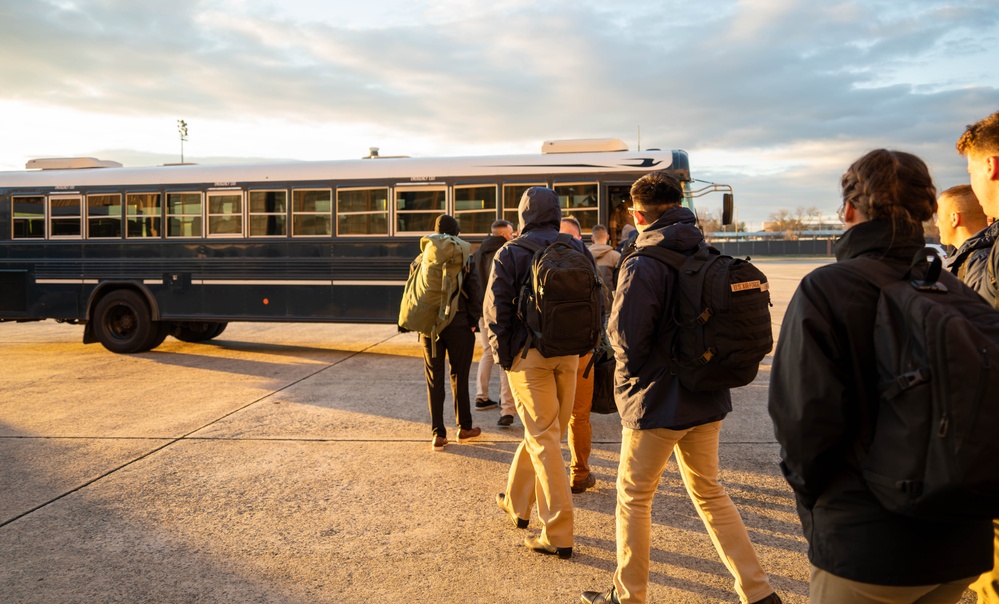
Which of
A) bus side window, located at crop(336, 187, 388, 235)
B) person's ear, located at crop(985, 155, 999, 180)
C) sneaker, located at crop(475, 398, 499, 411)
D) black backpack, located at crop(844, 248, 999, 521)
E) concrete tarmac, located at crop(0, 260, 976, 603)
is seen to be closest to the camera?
black backpack, located at crop(844, 248, 999, 521)

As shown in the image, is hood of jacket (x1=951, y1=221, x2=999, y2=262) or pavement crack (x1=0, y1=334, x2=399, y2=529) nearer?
hood of jacket (x1=951, y1=221, x2=999, y2=262)

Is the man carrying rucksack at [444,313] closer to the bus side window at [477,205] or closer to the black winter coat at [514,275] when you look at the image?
the black winter coat at [514,275]

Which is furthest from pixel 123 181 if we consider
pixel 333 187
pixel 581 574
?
pixel 581 574

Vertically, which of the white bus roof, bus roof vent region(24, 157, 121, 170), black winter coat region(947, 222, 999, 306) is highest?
bus roof vent region(24, 157, 121, 170)

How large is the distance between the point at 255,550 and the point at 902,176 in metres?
3.54

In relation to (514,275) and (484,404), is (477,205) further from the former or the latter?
(514,275)

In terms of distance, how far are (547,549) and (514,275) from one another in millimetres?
1475

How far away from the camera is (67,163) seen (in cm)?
1221

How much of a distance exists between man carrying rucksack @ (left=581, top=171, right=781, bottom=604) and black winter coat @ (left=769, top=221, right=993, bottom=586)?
110cm

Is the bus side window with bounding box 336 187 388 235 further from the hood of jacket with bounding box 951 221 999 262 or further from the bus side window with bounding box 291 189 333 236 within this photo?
the hood of jacket with bounding box 951 221 999 262

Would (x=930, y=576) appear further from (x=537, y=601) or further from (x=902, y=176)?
(x=537, y=601)

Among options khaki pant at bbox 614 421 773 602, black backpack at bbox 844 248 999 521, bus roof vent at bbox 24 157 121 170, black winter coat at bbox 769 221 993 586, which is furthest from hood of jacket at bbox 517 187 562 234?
Answer: bus roof vent at bbox 24 157 121 170

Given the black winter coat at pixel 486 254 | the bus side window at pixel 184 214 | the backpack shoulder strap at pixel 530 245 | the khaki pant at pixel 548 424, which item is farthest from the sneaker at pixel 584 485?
the bus side window at pixel 184 214

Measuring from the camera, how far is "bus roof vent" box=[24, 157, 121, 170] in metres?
12.2
